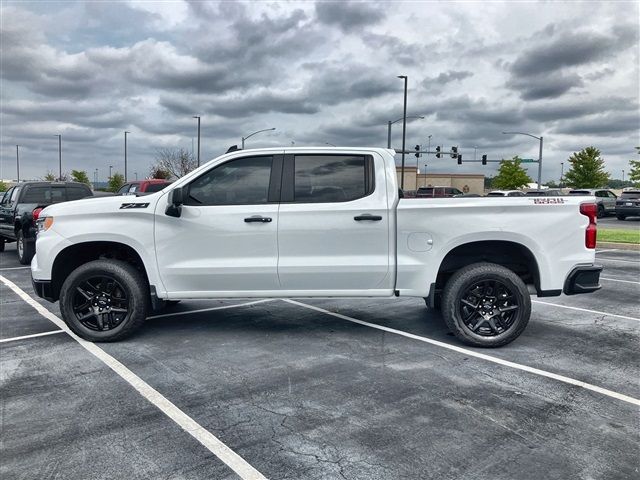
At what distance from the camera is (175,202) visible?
516cm

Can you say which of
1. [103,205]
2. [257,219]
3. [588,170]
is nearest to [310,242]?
[257,219]

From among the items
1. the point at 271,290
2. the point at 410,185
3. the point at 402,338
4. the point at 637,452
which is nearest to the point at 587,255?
the point at 402,338

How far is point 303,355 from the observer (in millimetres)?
5086

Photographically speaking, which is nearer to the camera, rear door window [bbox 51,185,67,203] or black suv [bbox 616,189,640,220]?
rear door window [bbox 51,185,67,203]

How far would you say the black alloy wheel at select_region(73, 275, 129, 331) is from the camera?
549 cm

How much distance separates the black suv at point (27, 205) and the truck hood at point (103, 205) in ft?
23.0

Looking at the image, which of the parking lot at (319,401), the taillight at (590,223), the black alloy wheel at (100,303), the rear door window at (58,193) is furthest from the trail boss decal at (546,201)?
the rear door window at (58,193)

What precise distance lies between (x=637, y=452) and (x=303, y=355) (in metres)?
2.85

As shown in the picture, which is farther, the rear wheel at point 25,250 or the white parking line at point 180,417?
the rear wheel at point 25,250

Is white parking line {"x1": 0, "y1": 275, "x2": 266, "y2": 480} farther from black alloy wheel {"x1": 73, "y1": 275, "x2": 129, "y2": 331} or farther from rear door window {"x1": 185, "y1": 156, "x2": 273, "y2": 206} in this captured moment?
rear door window {"x1": 185, "y1": 156, "x2": 273, "y2": 206}

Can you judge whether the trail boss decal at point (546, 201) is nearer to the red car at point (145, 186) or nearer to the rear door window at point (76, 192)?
the rear door window at point (76, 192)

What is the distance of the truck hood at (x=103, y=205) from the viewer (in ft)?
17.7

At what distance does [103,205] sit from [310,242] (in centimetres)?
221

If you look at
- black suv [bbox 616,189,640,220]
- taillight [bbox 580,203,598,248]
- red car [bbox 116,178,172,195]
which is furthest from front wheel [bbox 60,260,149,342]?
black suv [bbox 616,189,640,220]
